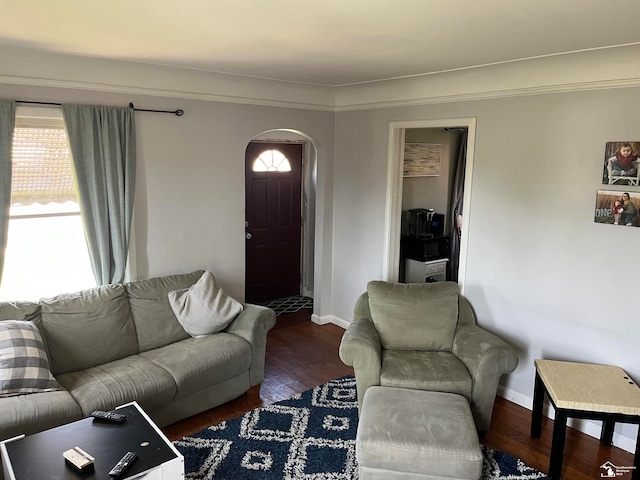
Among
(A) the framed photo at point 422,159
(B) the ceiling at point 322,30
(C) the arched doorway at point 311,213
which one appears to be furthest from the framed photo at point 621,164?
(C) the arched doorway at point 311,213

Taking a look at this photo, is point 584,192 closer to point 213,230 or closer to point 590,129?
point 590,129

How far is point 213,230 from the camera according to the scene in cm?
427

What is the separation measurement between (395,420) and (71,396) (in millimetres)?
1858

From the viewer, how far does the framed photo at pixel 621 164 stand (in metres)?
2.97

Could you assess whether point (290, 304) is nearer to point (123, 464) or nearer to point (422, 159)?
point (422, 159)

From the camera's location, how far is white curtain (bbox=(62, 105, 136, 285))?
346cm

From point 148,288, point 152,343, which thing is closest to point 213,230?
point 148,288

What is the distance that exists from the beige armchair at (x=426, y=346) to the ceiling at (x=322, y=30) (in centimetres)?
169

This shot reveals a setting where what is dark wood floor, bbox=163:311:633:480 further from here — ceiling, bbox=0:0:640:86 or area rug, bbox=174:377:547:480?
ceiling, bbox=0:0:640:86

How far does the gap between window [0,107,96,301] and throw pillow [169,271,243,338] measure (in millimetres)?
779

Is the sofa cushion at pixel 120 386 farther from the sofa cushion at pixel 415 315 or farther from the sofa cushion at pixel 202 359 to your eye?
the sofa cushion at pixel 415 315

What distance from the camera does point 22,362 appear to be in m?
2.83

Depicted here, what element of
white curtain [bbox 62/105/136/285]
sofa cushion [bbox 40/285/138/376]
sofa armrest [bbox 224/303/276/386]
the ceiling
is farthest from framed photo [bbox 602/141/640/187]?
sofa cushion [bbox 40/285/138/376]

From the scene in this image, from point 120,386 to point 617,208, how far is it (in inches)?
128
